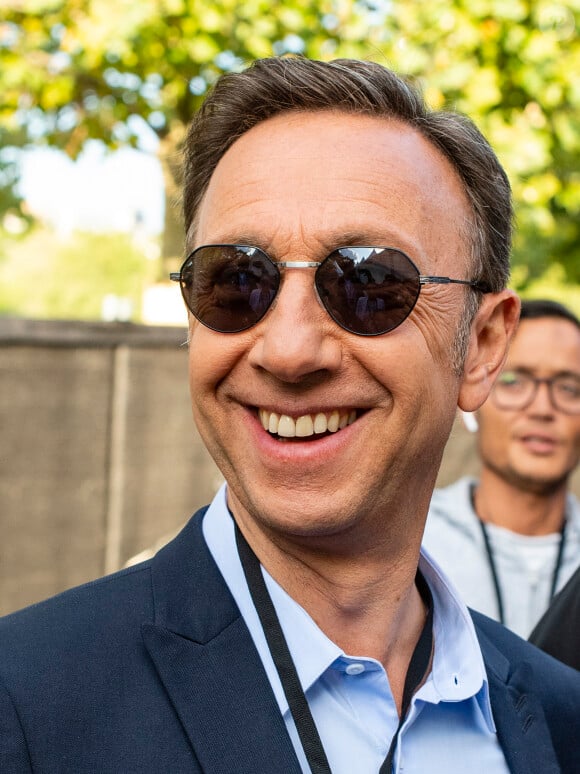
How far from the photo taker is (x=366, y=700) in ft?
5.50

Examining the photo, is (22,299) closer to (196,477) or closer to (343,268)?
(196,477)

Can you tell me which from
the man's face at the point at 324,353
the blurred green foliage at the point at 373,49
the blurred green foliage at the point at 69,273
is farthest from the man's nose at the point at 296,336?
the blurred green foliage at the point at 69,273

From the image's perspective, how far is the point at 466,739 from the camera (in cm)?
177

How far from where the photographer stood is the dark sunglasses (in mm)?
1639

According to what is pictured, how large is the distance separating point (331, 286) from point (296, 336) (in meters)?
0.12

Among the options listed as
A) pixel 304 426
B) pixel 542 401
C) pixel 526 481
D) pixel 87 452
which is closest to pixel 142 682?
pixel 304 426

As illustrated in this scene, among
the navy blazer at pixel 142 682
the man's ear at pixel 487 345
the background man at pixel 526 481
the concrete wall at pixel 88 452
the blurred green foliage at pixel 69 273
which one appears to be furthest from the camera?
the blurred green foliage at pixel 69 273

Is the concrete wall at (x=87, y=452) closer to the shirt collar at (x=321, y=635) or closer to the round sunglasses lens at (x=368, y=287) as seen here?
the shirt collar at (x=321, y=635)

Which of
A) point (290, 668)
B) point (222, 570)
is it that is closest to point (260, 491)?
point (222, 570)

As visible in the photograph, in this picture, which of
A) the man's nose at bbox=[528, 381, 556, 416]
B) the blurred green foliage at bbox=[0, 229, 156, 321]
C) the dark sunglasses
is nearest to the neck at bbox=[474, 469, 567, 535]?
the man's nose at bbox=[528, 381, 556, 416]

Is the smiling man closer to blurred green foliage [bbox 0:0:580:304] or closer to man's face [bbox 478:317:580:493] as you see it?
man's face [bbox 478:317:580:493]

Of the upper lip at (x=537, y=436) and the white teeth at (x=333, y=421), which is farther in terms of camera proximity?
the upper lip at (x=537, y=436)

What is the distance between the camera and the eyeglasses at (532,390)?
3898 millimetres

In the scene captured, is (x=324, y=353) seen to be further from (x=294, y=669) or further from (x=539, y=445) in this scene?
Answer: (x=539, y=445)
